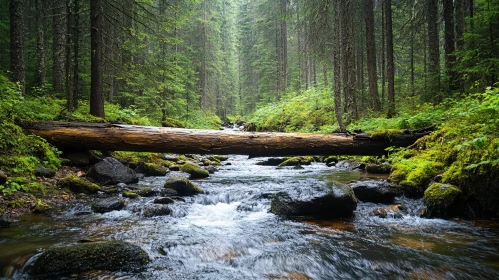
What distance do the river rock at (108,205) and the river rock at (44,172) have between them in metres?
1.82

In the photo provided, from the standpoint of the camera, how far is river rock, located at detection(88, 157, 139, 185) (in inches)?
324

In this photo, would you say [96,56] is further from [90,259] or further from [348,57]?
[348,57]

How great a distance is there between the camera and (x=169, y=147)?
27.4 feet

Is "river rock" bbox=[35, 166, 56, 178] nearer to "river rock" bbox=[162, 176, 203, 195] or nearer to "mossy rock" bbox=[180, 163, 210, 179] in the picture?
"river rock" bbox=[162, 176, 203, 195]

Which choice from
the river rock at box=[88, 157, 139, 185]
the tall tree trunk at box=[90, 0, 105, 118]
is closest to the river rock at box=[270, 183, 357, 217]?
the river rock at box=[88, 157, 139, 185]

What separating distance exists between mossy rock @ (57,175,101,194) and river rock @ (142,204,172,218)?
204cm

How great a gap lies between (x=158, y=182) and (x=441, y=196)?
783 centimetres

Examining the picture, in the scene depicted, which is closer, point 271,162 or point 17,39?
point 17,39

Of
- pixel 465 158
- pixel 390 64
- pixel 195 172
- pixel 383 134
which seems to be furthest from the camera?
pixel 390 64

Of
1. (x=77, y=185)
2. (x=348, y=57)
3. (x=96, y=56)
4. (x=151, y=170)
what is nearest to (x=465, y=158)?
(x=348, y=57)

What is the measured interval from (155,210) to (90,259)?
8.76ft

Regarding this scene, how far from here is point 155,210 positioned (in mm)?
6230

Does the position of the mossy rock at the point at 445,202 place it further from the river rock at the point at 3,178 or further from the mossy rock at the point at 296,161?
the river rock at the point at 3,178

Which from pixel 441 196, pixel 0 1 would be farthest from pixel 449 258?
pixel 0 1
